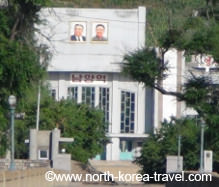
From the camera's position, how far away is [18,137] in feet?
232

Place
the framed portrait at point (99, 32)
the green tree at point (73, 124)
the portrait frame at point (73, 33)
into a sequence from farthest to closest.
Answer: the framed portrait at point (99, 32), the portrait frame at point (73, 33), the green tree at point (73, 124)

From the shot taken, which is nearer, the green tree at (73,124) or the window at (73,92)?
the green tree at (73,124)

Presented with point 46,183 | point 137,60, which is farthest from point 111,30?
point 46,183

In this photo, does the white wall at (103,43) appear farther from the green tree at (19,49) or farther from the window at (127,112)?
the green tree at (19,49)

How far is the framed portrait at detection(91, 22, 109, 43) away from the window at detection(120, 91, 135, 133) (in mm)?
6983

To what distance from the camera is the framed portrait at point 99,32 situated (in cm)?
10225

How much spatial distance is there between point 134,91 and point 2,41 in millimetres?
77780

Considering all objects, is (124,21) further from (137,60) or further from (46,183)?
(46,183)

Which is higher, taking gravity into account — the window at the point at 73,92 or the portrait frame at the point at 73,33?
the portrait frame at the point at 73,33

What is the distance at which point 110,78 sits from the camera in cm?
10575

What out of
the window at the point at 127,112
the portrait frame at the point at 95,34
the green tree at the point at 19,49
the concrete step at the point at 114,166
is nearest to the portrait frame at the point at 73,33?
the portrait frame at the point at 95,34

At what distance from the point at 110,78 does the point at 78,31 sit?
6720 millimetres

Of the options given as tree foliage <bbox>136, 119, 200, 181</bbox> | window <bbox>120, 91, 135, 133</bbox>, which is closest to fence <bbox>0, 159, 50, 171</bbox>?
tree foliage <bbox>136, 119, 200, 181</bbox>

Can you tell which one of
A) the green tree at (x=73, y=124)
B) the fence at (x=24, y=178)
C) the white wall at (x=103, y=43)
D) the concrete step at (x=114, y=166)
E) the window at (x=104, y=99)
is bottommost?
the concrete step at (x=114, y=166)
